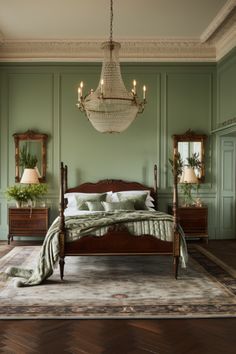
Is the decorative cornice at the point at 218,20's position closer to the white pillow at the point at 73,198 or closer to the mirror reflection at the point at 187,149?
the mirror reflection at the point at 187,149

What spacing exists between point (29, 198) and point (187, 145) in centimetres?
307

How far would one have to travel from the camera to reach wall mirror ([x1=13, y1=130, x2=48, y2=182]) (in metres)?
7.70

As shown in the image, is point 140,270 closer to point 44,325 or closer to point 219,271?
point 219,271

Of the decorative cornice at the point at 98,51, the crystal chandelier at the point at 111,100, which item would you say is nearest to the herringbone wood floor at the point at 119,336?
the crystal chandelier at the point at 111,100

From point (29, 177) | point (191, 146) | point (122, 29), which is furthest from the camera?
point (191, 146)

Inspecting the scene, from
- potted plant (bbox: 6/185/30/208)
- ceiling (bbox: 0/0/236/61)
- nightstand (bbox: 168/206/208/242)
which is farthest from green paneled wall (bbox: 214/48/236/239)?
potted plant (bbox: 6/185/30/208)

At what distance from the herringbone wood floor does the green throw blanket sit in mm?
1312

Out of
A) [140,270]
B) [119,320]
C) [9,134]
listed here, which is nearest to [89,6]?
[9,134]

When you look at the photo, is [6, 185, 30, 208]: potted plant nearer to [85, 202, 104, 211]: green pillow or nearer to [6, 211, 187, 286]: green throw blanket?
[85, 202, 104, 211]: green pillow

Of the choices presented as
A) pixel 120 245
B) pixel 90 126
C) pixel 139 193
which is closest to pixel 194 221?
pixel 139 193

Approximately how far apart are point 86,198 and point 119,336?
153 inches

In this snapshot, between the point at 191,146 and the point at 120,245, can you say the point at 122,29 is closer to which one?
the point at 191,146

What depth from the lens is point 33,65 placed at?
308 inches

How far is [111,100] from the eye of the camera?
5297 mm
